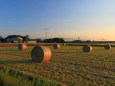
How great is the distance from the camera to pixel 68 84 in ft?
19.9

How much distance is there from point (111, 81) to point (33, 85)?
12.6 ft

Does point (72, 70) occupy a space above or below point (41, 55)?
below

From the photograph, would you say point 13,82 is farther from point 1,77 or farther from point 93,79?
point 93,79

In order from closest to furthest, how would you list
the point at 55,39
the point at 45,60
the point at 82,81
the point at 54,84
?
the point at 54,84
the point at 82,81
the point at 45,60
the point at 55,39

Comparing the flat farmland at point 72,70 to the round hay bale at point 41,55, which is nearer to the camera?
the flat farmland at point 72,70

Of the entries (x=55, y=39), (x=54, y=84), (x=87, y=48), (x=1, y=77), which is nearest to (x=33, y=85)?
(x=54, y=84)

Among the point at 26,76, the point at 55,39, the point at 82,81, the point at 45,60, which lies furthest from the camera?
the point at 55,39

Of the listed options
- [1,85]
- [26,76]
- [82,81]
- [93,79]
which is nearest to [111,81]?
[93,79]

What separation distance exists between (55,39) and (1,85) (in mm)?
105835

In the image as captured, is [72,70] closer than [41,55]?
Yes

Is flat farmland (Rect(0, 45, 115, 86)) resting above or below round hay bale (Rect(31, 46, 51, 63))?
below

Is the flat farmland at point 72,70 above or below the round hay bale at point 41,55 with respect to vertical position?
below

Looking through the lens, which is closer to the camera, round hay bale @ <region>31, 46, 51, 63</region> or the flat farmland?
the flat farmland

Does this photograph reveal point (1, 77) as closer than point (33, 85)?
No
